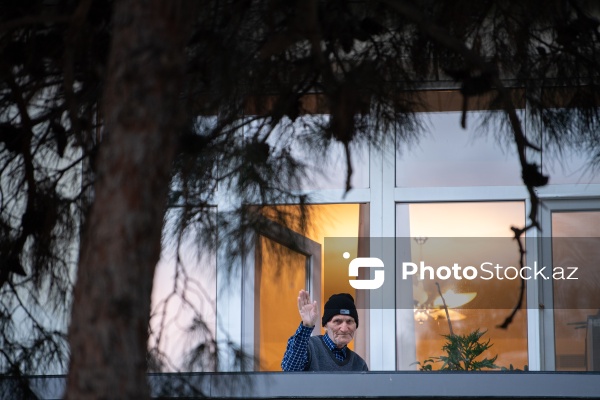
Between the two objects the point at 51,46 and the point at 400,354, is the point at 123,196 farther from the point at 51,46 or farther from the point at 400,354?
the point at 400,354

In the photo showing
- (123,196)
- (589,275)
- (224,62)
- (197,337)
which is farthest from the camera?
(589,275)

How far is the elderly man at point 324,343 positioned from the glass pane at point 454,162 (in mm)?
1789

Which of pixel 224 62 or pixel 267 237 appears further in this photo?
pixel 267 237

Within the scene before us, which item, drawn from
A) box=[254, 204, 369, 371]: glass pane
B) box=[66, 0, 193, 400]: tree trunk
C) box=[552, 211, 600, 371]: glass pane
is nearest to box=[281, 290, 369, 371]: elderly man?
box=[254, 204, 369, 371]: glass pane

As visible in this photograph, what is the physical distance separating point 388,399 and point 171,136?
3.59 m

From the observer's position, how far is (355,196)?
25.8ft

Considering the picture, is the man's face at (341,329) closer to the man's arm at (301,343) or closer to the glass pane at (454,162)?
the man's arm at (301,343)

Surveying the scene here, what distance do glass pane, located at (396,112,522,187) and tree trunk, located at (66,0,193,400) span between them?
5.27 m

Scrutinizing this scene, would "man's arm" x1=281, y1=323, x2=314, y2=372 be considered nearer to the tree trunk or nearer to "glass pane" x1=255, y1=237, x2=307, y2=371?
"glass pane" x1=255, y1=237, x2=307, y2=371

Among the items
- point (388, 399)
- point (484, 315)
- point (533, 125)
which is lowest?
point (388, 399)

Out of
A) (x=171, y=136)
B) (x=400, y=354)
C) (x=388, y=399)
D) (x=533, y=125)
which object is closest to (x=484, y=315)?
(x=400, y=354)

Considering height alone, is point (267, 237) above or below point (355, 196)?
below

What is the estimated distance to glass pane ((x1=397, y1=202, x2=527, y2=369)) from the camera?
775 centimetres

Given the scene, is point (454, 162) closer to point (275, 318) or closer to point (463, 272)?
point (463, 272)
